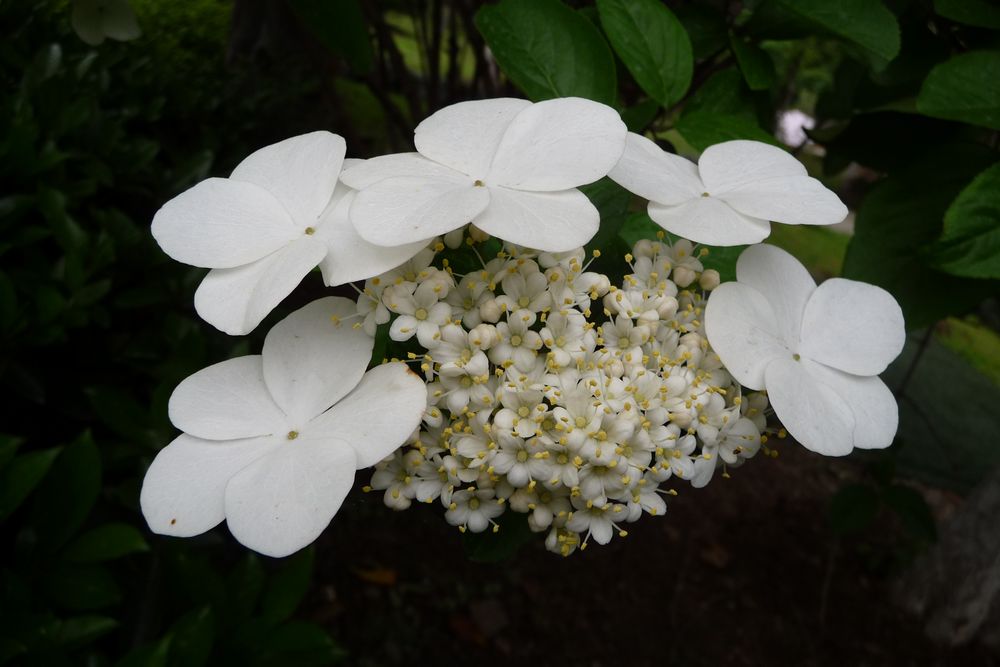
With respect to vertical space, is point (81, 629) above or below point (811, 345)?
below

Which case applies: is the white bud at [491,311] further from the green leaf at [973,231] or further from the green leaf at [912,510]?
the green leaf at [912,510]

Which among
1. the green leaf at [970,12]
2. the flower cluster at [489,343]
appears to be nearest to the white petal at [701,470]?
the flower cluster at [489,343]

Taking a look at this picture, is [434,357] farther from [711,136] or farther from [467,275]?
[711,136]

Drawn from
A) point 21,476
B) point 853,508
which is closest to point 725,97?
point 21,476

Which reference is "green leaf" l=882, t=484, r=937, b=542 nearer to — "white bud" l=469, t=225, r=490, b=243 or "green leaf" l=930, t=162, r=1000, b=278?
"green leaf" l=930, t=162, r=1000, b=278

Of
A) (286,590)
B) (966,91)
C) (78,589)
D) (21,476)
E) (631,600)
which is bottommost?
(631,600)

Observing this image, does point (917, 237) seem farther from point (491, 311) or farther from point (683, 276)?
point (491, 311)
